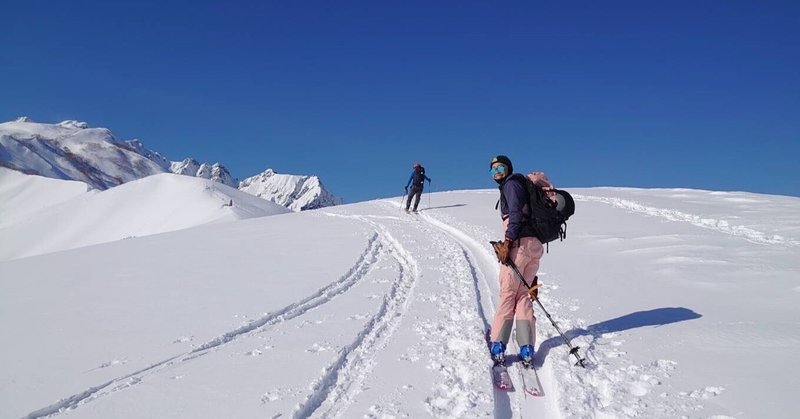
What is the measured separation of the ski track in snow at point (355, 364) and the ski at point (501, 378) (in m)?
1.21

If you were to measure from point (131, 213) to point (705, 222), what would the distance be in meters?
61.5

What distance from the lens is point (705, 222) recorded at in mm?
13781

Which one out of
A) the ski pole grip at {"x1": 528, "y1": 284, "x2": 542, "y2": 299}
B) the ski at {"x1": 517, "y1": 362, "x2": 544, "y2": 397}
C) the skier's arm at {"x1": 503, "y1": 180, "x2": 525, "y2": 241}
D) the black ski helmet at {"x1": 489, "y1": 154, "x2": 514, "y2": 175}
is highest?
the black ski helmet at {"x1": 489, "y1": 154, "x2": 514, "y2": 175}

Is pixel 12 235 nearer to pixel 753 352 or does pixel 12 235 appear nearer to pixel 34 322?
pixel 34 322

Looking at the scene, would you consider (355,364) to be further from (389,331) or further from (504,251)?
(504,251)

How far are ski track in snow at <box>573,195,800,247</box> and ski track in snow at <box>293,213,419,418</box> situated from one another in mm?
8848

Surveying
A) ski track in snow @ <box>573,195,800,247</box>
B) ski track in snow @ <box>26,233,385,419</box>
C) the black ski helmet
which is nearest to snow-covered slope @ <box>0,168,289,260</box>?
ski track in snow @ <box>573,195,800,247</box>

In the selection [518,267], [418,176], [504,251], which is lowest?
[518,267]

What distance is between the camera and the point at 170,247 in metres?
12.7

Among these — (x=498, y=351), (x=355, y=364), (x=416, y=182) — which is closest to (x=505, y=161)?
(x=498, y=351)

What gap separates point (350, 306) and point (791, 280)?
663 cm

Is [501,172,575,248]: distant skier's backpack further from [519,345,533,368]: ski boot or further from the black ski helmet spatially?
[519,345,533,368]: ski boot

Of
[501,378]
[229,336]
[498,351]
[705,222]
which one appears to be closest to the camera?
[501,378]

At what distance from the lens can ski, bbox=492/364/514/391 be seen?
4230mm
